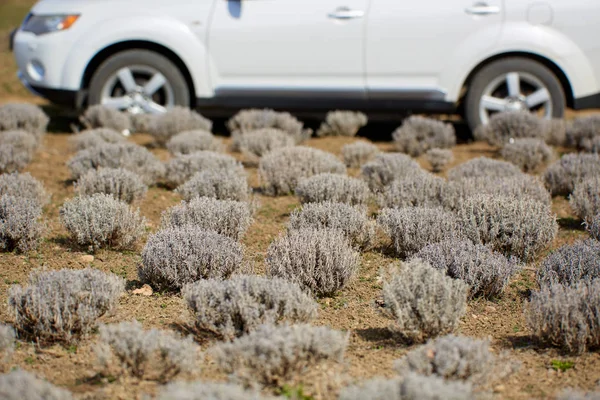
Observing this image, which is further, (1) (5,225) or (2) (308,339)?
(1) (5,225)

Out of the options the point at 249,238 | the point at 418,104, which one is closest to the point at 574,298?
the point at 249,238

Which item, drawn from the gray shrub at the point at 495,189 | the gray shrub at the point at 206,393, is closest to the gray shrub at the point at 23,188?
the gray shrub at the point at 495,189

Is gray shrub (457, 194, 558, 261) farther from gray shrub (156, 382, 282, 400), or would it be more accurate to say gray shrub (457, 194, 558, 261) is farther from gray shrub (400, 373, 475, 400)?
gray shrub (156, 382, 282, 400)

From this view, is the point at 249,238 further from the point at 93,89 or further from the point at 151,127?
the point at 93,89

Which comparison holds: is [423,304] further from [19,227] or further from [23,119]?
[23,119]

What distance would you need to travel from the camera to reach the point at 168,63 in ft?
30.6

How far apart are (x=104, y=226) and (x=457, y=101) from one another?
16.6ft

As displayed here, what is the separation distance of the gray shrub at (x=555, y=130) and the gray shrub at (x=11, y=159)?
17.7 feet

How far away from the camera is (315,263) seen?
4.76 m

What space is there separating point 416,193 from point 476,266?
65.0 inches

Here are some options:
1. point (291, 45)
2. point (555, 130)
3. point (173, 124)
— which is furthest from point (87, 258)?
point (555, 130)

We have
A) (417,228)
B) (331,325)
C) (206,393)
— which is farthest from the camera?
(417,228)

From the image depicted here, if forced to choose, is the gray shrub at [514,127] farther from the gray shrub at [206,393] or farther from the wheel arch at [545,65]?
the gray shrub at [206,393]

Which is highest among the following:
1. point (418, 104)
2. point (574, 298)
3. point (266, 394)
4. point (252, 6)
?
point (252, 6)
